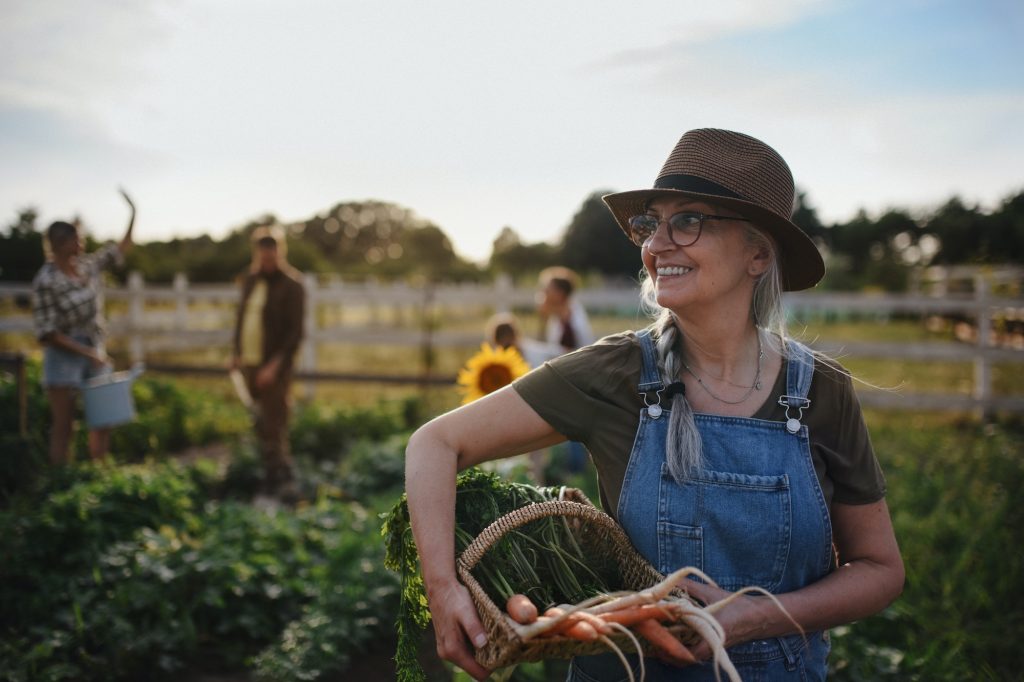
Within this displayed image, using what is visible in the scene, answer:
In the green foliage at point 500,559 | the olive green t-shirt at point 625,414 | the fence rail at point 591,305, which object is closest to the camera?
the green foliage at point 500,559

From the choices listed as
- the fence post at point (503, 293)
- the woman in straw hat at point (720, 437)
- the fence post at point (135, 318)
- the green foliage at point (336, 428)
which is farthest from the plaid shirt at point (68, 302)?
the fence post at point (135, 318)

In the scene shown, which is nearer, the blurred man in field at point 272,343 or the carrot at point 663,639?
the carrot at point 663,639

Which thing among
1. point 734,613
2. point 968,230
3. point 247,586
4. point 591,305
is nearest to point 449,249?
point 968,230

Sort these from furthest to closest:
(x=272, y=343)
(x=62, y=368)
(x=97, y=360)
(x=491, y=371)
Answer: (x=272, y=343), (x=97, y=360), (x=62, y=368), (x=491, y=371)

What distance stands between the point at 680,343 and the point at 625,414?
249 millimetres

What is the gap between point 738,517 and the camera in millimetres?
1520

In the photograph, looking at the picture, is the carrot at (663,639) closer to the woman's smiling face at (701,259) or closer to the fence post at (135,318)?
the woman's smiling face at (701,259)

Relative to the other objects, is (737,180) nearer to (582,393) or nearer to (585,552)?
(582,393)

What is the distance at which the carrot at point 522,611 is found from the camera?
127 cm

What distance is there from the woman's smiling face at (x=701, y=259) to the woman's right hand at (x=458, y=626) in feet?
2.54

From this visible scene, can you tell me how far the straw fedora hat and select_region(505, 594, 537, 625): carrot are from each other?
0.91 metres

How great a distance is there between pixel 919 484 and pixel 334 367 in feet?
35.7

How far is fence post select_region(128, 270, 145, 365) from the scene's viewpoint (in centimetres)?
1033

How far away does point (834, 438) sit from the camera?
1602 mm
